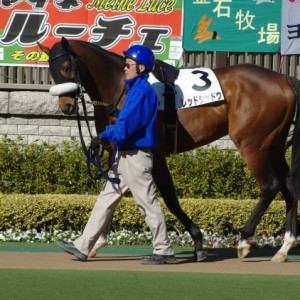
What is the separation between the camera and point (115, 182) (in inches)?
359

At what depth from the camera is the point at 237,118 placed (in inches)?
387

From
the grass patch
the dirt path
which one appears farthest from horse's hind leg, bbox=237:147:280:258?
the grass patch

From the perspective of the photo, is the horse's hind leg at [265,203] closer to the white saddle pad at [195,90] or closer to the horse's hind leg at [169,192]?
the horse's hind leg at [169,192]

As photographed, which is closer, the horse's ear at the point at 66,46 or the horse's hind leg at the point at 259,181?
the horse's ear at the point at 66,46

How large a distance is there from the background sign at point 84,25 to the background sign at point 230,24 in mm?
269

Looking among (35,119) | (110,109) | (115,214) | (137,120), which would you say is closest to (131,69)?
(137,120)

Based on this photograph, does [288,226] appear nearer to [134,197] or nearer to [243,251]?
[243,251]

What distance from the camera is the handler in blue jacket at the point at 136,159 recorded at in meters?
8.73

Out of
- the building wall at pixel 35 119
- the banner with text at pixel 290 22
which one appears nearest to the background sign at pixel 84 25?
the building wall at pixel 35 119

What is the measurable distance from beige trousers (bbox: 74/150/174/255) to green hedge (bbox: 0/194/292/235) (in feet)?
8.40

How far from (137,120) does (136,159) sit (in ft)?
1.33

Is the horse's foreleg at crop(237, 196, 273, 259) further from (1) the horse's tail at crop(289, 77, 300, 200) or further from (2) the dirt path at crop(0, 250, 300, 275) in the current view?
(1) the horse's tail at crop(289, 77, 300, 200)

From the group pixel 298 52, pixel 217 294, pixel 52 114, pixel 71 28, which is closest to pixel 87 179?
pixel 52 114

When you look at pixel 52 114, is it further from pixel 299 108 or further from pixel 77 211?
pixel 299 108
